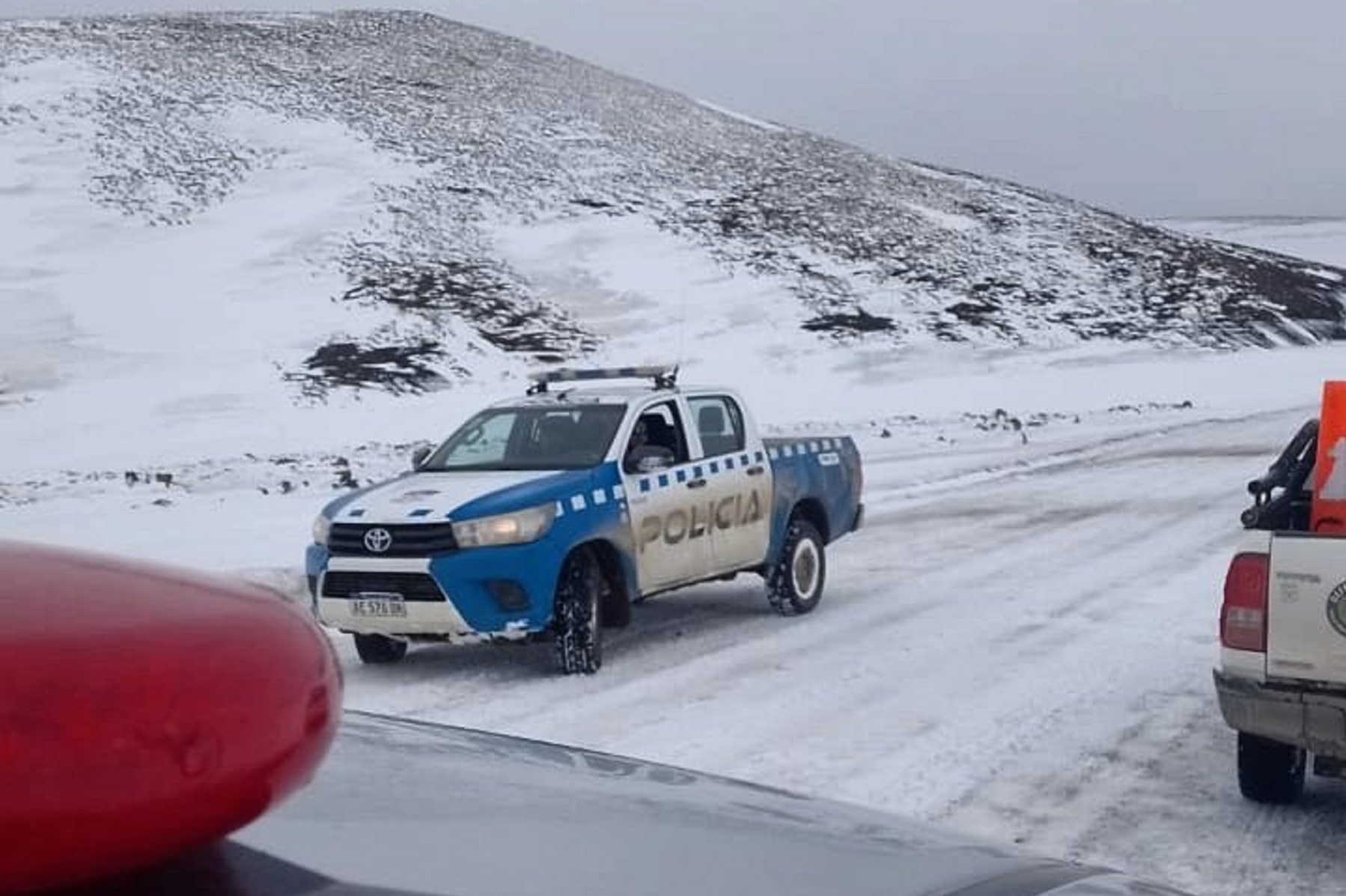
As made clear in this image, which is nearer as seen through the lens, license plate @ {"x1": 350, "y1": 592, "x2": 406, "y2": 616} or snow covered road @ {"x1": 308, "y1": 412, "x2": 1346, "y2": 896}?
snow covered road @ {"x1": 308, "y1": 412, "x2": 1346, "y2": 896}

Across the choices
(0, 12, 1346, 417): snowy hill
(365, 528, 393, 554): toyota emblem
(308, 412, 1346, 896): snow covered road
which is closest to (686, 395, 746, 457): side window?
(308, 412, 1346, 896): snow covered road

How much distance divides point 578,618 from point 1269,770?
14.3ft

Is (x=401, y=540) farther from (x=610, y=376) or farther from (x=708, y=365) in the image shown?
(x=708, y=365)

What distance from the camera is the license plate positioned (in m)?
10.1

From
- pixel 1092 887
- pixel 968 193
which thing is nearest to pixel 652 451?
pixel 1092 887

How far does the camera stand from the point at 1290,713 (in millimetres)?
6324

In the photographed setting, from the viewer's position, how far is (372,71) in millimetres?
74375

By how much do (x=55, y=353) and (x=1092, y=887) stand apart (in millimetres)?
40556

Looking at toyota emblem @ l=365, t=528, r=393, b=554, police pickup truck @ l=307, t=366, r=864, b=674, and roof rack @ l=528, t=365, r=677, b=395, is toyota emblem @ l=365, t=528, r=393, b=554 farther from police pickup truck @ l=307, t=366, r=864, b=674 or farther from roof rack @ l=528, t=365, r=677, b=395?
roof rack @ l=528, t=365, r=677, b=395

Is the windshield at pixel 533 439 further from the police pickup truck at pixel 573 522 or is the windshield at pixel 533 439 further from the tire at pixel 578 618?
the tire at pixel 578 618

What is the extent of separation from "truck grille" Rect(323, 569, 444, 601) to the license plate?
0.7 inches

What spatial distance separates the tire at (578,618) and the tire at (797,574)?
209cm

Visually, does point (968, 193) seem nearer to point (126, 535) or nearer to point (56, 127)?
point (56, 127)

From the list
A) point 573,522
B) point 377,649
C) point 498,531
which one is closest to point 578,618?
point 573,522
